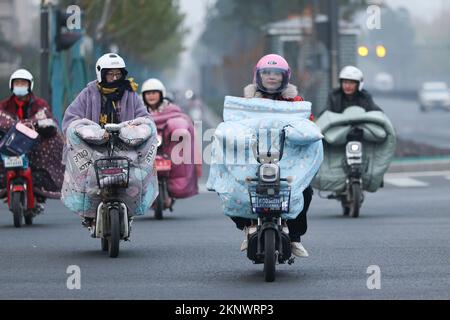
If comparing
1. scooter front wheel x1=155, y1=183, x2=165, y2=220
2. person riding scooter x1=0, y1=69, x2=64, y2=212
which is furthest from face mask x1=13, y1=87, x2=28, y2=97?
scooter front wheel x1=155, y1=183, x2=165, y2=220

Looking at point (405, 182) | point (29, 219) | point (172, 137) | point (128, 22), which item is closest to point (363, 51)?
point (405, 182)

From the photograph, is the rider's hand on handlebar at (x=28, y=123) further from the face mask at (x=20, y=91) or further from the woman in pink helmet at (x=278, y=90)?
the woman in pink helmet at (x=278, y=90)

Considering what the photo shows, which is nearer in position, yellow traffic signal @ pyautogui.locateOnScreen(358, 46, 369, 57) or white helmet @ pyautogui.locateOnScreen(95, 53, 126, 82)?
white helmet @ pyautogui.locateOnScreen(95, 53, 126, 82)

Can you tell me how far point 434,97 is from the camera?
80.1 m

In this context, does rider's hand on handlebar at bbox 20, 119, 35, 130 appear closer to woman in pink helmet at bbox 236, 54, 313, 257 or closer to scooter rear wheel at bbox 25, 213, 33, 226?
scooter rear wheel at bbox 25, 213, 33, 226

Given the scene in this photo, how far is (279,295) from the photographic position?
11.2 meters

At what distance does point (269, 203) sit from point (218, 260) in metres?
2.10

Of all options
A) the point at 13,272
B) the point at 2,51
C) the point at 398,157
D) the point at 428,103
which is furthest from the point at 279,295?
the point at 428,103

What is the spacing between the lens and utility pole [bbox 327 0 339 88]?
3275 centimetres

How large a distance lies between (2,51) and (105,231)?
21680 millimetres

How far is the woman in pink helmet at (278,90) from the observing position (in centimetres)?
1262

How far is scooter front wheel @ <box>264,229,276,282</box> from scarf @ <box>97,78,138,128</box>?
3.24 metres

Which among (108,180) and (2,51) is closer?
(108,180)
